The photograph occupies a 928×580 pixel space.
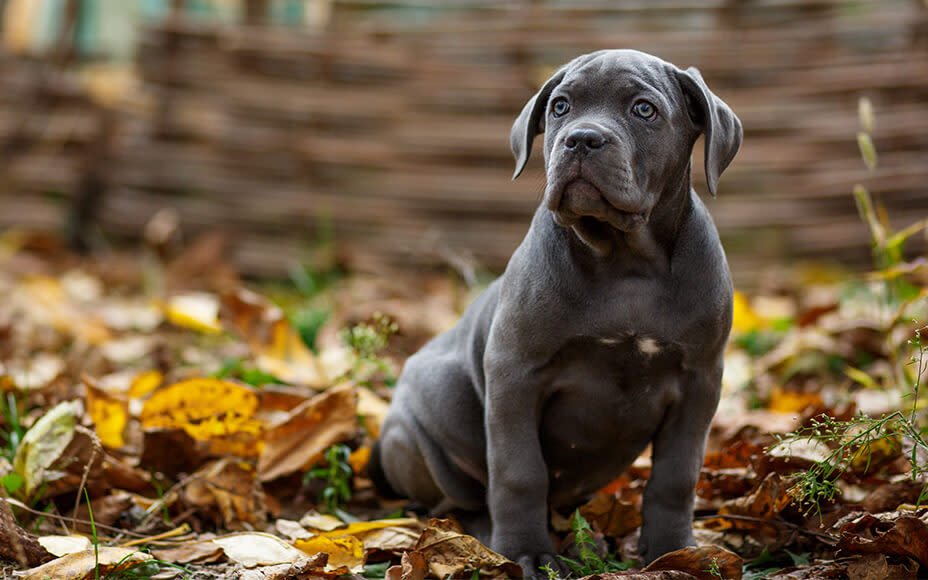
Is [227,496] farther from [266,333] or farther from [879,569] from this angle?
[879,569]

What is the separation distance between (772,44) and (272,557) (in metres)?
4.66

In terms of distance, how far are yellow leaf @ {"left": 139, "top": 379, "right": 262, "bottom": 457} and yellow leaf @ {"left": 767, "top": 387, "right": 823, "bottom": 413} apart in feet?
6.17

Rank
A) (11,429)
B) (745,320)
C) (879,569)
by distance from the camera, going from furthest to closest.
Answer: (745,320) < (11,429) < (879,569)

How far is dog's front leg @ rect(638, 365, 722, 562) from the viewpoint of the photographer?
2617 millimetres

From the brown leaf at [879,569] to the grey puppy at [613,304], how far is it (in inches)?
17.5

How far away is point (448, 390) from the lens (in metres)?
2.92

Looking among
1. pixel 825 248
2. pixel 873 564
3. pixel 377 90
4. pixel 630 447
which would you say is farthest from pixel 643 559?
pixel 377 90

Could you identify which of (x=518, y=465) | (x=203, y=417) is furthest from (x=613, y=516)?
(x=203, y=417)

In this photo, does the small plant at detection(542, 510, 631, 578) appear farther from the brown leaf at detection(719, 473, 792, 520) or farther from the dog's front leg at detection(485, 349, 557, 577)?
the brown leaf at detection(719, 473, 792, 520)

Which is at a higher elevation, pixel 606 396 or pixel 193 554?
pixel 606 396

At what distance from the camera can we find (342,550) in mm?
2543

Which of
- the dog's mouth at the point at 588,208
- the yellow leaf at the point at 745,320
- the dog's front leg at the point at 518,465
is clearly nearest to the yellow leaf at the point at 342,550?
the dog's front leg at the point at 518,465

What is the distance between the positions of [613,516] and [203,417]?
1291mm

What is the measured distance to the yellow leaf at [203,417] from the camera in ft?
10.5
